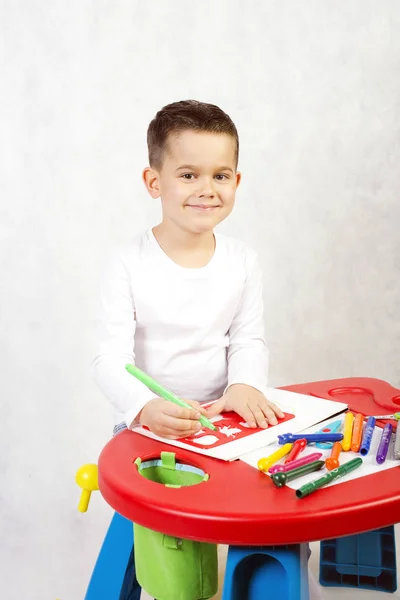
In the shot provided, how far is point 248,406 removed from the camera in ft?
3.53

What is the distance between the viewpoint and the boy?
44.4 inches

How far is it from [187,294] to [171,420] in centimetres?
28

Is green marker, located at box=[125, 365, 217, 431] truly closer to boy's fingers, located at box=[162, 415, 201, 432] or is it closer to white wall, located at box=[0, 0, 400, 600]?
boy's fingers, located at box=[162, 415, 201, 432]

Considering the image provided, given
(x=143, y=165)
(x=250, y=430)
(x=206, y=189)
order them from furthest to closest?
(x=143, y=165) → (x=206, y=189) → (x=250, y=430)

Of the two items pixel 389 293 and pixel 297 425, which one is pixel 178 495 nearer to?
pixel 297 425

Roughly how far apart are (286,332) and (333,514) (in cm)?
111

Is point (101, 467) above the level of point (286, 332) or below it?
above

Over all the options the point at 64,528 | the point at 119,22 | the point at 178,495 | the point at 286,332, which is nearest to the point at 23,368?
the point at 64,528

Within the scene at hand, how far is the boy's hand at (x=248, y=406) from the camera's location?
1.04 m

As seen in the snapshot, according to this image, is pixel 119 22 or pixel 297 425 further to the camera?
pixel 119 22

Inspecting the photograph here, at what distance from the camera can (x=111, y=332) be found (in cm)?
117

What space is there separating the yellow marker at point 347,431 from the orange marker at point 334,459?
0.01m

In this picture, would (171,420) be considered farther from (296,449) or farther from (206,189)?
(206,189)

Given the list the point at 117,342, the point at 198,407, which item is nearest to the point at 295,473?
the point at 198,407
